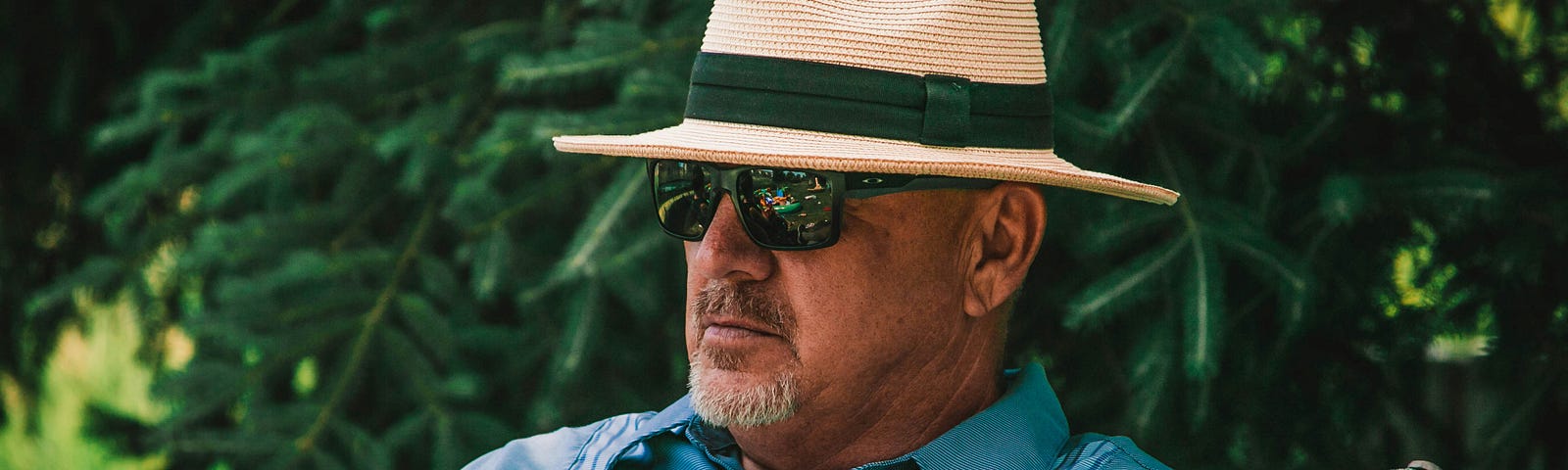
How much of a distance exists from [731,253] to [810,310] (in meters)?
0.12

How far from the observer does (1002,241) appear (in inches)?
75.2

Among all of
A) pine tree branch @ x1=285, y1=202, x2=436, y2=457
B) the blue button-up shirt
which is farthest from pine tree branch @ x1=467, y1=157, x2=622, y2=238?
the blue button-up shirt

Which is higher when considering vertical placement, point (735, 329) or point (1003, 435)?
point (735, 329)

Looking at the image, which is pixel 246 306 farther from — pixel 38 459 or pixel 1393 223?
pixel 1393 223

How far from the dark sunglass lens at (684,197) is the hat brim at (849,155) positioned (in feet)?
0.16

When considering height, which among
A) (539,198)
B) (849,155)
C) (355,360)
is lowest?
(355,360)

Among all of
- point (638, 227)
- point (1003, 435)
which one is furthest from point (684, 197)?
point (638, 227)

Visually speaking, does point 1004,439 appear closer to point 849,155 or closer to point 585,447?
point 849,155

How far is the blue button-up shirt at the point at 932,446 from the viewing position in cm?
182

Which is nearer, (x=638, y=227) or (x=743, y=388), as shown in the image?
(x=743, y=388)

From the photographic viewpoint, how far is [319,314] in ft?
10.8

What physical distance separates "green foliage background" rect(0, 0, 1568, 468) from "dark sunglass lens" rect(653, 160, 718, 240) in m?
0.94

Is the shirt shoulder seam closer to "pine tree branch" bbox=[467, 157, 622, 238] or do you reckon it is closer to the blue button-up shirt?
the blue button-up shirt

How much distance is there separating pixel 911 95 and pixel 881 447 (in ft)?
1.47
